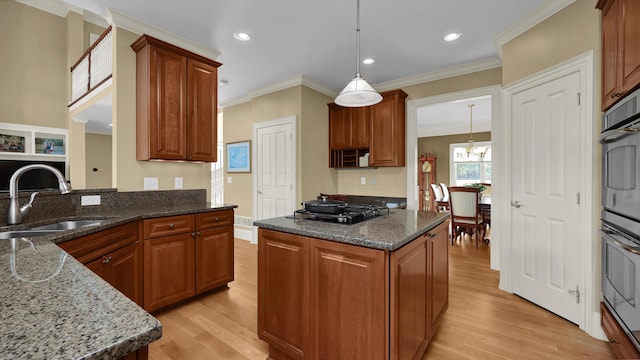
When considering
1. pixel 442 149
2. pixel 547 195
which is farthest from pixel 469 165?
pixel 547 195

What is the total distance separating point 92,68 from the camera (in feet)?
10.0

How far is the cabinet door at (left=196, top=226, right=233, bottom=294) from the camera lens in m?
2.61

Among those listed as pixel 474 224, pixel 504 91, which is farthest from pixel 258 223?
pixel 474 224

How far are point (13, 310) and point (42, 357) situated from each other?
28 centimetres

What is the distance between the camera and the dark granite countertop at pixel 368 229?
1.36 m

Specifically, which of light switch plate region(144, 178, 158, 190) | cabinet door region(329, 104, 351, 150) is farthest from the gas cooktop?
cabinet door region(329, 104, 351, 150)

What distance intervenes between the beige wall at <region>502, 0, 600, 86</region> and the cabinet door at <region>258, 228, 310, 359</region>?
8.72ft

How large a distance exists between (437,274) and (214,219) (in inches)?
80.2

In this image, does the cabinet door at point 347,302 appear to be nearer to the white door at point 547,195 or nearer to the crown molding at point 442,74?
the white door at point 547,195

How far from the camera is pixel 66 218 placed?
6.72 ft

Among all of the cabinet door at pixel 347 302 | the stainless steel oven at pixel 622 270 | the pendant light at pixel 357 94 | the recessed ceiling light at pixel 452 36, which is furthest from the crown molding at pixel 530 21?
the cabinet door at pixel 347 302

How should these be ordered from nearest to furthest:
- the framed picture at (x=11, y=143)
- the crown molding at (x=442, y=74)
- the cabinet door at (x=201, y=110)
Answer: the cabinet door at (x=201, y=110) < the framed picture at (x=11, y=143) < the crown molding at (x=442, y=74)

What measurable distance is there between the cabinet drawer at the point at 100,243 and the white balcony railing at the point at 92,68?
1625 millimetres

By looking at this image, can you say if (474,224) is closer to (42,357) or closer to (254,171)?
(254,171)
